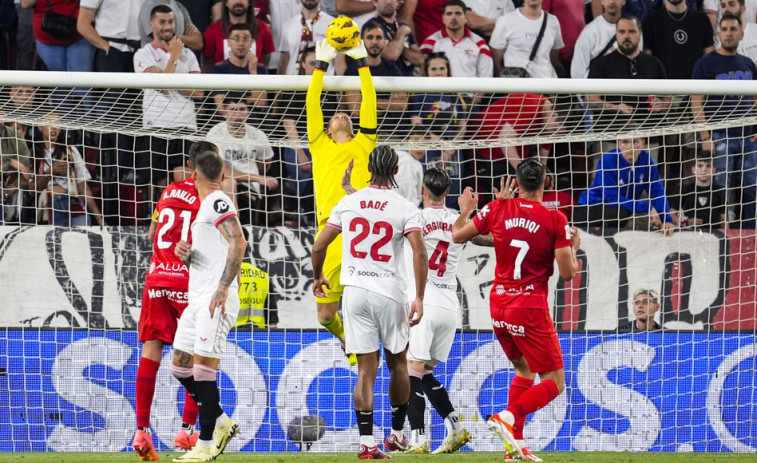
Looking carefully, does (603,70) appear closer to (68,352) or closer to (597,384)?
(597,384)

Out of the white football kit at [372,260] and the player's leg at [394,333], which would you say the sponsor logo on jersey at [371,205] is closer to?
the white football kit at [372,260]

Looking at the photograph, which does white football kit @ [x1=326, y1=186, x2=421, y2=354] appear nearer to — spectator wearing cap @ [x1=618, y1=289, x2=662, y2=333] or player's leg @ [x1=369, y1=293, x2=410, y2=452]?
player's leg @ [x1=369, y1=293, x2=410, y2=452]

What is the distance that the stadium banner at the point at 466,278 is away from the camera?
34.8ft

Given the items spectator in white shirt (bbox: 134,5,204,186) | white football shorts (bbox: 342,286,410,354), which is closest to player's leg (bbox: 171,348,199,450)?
white football shorts (bbox: 342,286,410,354)

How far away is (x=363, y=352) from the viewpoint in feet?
24.8

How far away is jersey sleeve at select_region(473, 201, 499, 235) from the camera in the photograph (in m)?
7.82

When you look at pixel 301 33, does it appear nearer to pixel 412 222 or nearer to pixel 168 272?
pixel 168 272

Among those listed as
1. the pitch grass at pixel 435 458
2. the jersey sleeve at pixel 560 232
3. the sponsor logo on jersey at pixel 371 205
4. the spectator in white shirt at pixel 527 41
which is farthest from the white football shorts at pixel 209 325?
the spectator in white shirt at pixel 527 41

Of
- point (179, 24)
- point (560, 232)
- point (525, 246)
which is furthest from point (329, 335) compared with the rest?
point (179, 24)

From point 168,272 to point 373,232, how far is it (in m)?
1.91

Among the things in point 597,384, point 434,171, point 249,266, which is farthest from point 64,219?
point 597,384

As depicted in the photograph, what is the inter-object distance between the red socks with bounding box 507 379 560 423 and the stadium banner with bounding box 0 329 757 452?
2974mm

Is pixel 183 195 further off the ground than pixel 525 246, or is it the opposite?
pixel 183 195

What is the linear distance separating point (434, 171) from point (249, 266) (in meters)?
2.63
